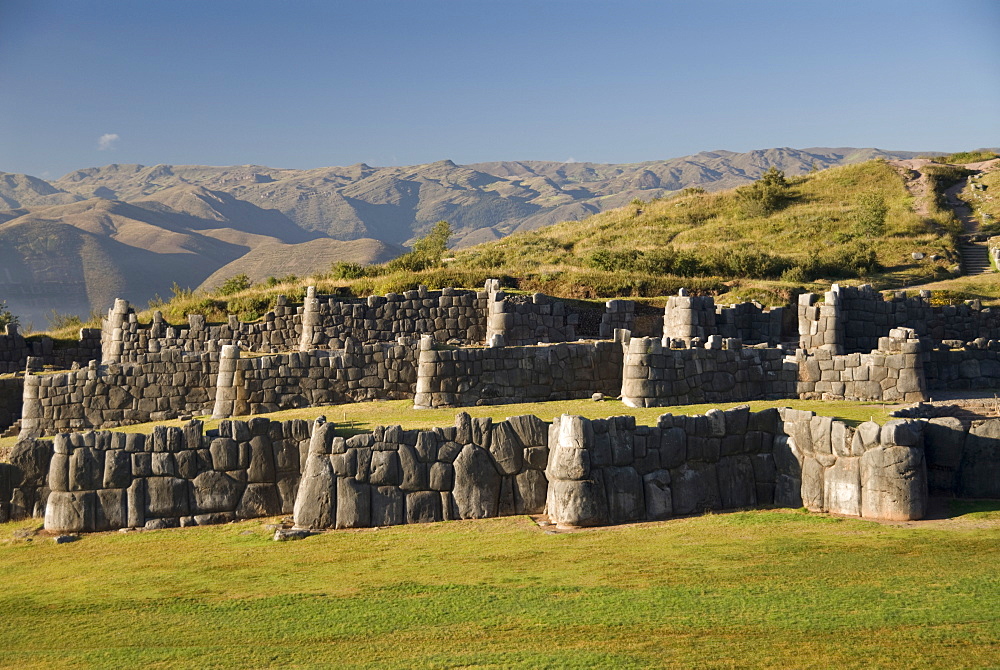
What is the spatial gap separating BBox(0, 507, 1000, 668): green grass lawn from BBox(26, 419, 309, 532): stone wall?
1.55ft

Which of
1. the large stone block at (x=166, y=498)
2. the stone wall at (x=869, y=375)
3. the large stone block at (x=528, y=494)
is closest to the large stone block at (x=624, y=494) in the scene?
the large stone block at (x=528, y=494)

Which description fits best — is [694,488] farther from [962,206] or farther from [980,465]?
[962,206]

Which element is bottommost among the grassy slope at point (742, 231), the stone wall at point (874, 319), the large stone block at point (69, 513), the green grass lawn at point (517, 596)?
the green grass lawn at point (517, 596)

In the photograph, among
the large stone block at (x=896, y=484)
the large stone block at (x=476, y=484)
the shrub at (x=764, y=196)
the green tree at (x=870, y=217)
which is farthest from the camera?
the shrub at (x=764, y=196)

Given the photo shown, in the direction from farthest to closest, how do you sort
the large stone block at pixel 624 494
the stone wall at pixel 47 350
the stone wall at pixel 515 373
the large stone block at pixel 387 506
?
1. the stone wall at pixel 47 350
2. the stone wall at pixel 515 373
3. the large stone block at pixel 387 506
4. the large stone block at pixel 624 494

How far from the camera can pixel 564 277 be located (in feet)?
123

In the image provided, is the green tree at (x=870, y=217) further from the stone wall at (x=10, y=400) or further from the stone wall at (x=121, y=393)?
the stone wall at (x=10, y=400)

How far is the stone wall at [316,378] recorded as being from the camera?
23.0 meters

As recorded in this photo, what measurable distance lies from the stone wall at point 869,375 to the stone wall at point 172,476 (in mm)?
11030

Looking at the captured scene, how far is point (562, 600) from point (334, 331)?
2145 centimetres

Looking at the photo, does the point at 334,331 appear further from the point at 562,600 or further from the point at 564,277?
the point at 562,600

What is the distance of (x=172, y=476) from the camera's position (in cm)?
1638

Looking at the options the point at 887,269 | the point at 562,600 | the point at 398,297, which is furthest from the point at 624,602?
the point at 887,269

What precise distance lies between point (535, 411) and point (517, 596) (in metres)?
6.99
